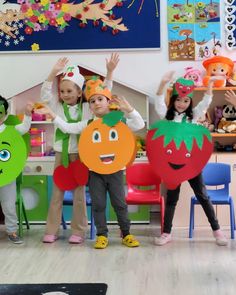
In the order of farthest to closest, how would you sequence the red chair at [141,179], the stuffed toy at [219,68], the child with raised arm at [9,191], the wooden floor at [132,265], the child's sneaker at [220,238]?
the stuffed toy at [219,68], the red chair at [141,179], the child with raised arm at [9,191], the child's sneaker at [220,238], the wooden floor at [132,265]

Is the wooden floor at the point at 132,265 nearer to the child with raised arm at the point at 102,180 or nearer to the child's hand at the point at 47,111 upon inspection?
the child with raised arm at the point at 102,180

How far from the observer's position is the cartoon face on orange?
3250 mm

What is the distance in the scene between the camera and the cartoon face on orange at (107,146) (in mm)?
3250

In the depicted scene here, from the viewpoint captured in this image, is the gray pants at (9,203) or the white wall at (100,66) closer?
the gray pants at (9,203)

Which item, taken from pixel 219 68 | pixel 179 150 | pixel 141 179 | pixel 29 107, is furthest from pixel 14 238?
pixel 219 68

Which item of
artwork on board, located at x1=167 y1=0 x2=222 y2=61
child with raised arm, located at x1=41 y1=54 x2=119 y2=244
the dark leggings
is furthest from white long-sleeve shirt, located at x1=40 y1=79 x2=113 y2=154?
artwork on board, located at x1=167 y1=0 x2=222 y2=61

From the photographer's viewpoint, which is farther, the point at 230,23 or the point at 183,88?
the point at 230,23

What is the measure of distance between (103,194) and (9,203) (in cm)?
70

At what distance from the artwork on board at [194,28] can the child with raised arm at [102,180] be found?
3.85 feet

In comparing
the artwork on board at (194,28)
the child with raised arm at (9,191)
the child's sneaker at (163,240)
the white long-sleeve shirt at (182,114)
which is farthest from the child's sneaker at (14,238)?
the artwork on board at (194,28)

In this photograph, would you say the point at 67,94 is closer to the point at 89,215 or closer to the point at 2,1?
the point at 89,215

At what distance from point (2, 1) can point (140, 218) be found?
2264 mm

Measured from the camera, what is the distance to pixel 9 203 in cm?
347

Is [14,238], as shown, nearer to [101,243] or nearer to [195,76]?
[101,243]
